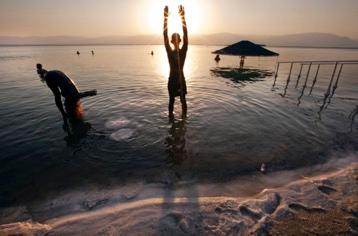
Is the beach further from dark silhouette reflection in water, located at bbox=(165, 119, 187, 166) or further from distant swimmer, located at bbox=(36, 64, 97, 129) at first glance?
distant swimmer, located at bbox=(36, 64, 97, 129)

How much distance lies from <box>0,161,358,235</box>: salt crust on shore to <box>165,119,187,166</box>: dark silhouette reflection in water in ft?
5.97

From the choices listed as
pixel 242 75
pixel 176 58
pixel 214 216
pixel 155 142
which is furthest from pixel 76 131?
pixel 242 75

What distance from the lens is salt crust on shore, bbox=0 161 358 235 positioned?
11.9ft

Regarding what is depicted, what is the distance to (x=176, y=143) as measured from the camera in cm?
729

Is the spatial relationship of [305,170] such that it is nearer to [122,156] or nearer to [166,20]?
[122,156]

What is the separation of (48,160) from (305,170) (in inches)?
295

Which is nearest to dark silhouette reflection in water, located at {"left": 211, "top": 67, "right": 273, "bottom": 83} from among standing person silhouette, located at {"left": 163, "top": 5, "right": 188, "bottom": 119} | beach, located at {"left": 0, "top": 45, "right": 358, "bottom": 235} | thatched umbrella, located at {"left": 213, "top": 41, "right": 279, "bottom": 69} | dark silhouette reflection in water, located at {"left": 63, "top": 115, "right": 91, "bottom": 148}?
thatched umbrella, located at {"left": 213, "top": 41, "right": 279, "bottom": 69}

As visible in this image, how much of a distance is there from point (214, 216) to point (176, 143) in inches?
140

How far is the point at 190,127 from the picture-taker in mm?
8641

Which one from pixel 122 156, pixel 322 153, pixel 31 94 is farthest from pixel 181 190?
pixel 31 94

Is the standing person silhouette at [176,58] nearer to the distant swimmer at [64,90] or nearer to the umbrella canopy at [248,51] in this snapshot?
the distant swimmer at [64,90]

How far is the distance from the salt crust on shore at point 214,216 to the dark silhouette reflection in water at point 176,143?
182cm

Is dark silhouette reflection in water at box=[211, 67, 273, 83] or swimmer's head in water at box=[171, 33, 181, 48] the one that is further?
dark silhouette reflection in water at box=[211, 67, 273, 83]

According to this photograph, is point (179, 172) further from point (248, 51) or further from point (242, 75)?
point (248, 51)
